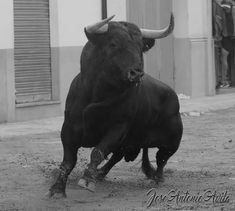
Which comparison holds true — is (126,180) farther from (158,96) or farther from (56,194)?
(56,194)

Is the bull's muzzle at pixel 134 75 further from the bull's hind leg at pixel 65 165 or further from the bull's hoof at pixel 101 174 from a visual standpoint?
the bull's hoof at pixel 101 174

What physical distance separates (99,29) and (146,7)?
11573mm

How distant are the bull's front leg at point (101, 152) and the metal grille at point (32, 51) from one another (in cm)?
765

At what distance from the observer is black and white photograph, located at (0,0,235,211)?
26.4 feet

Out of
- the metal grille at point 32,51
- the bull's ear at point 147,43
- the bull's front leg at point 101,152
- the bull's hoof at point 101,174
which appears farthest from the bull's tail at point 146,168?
the metal grille at point 32,51

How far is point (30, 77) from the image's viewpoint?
16047 millimetres

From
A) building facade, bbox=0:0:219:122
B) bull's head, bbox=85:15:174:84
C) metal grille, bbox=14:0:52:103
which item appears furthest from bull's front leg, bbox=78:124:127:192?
metal grille, bbox=14:0:52:103

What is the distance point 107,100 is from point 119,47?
0.53 meters

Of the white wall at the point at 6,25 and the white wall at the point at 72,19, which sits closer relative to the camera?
the white wall at the point at 6,25

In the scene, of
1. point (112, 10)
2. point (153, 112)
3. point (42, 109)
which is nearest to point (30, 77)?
point (42, 109)

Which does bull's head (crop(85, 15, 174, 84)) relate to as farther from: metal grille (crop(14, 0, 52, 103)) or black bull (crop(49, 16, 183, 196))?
metal grille (crop(14, 0, 52, 103))

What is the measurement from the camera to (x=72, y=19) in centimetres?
1655

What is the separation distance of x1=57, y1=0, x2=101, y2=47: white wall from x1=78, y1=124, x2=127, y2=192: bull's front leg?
27.4 ft

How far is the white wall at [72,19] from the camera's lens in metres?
16.4
